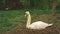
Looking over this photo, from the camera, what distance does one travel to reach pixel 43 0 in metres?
8.73

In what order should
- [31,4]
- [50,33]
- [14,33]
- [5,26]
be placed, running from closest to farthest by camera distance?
[50,33] → [14,33] → [5,26] → [31,4]

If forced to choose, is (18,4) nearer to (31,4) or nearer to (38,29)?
(31,4)

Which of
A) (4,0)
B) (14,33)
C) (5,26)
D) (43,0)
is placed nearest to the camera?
(14,33)

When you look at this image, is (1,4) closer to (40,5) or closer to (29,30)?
(40,5)

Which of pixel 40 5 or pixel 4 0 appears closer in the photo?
pixel 40 5

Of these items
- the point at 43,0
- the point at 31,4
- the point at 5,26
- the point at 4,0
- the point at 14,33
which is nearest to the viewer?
the point at 14,33

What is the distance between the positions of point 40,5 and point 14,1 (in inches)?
238

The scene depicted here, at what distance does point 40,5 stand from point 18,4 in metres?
5.83

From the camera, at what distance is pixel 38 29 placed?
595 centimetres

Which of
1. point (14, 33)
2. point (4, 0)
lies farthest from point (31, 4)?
point (4, 0)

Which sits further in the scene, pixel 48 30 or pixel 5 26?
pixel 5 26

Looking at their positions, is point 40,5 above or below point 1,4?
above

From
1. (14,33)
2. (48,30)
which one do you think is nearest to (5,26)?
(14,33)

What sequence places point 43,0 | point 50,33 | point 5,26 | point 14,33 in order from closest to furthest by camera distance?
1. point 50,33
2. point 14,33
3. point 5,26
4. point 43,0
